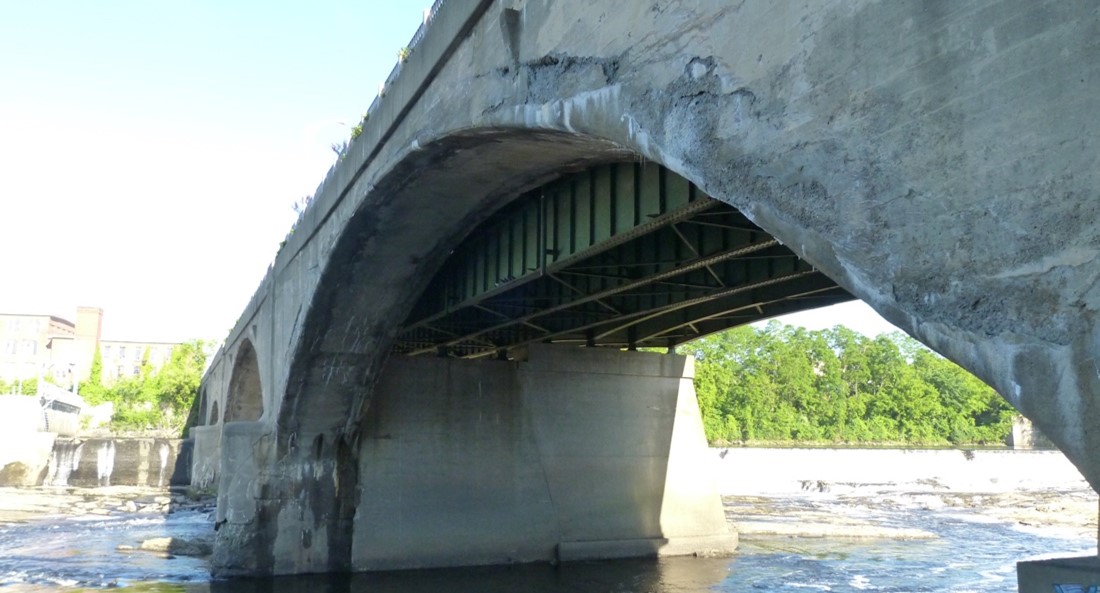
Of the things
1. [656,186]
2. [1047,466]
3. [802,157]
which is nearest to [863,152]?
[802,157]

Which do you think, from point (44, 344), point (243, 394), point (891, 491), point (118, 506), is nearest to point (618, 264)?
point (118, 506)

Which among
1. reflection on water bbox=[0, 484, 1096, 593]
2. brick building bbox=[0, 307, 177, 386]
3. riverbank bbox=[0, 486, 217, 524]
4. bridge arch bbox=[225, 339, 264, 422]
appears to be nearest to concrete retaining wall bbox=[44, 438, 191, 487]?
riverbank bbox=[0, 486, 217, 524]

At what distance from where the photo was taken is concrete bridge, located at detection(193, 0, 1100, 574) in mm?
3680

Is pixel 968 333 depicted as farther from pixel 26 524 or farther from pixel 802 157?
pixel 26 524

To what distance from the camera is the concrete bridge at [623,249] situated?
145 inches

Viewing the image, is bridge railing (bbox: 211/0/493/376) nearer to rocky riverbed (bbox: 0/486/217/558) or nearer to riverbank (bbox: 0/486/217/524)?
rocky riverbed (bbox: 0/486/217/558)

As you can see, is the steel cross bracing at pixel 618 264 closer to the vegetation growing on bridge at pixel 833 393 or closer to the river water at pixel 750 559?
the river water at pixel 750 559

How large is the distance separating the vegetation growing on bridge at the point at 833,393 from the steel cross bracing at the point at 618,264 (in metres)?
48.0

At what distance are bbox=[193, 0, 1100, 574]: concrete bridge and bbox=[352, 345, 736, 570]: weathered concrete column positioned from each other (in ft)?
0.21

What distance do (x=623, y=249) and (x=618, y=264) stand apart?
1013 mm

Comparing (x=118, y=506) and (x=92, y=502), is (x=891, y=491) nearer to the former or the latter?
(x=118, y=506)

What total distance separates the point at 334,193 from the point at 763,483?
38.0 metres

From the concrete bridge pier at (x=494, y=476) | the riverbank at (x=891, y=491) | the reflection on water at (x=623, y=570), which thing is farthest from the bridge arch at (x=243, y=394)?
the riverbank at (x=891, y=491)

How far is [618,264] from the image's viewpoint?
14008 mm
